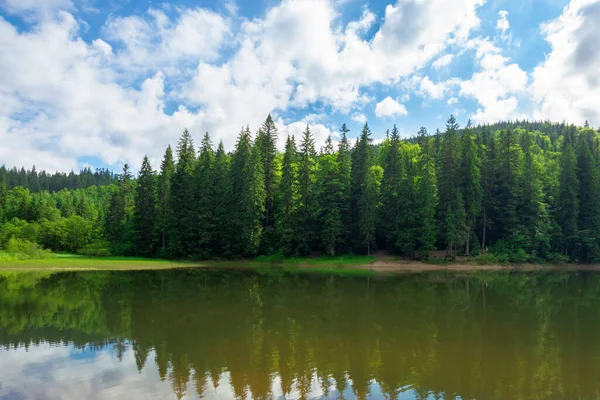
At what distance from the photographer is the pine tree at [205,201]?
5772cm

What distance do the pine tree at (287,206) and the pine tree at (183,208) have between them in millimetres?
13369

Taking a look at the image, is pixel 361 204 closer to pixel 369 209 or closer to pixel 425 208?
pixel 369 209

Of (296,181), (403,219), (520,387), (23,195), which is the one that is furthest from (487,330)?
(23,195)

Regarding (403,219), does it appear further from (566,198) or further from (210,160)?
(210,160)

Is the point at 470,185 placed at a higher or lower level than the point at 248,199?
higher

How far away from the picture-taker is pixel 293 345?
14.1m

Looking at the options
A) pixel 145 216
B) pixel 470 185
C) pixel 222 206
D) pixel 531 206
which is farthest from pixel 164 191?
pixel 531 206

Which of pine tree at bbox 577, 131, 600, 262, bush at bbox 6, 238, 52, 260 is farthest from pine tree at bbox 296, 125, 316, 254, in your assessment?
pine tree at bbox 577, 131, 600, 262

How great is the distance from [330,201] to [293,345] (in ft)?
145

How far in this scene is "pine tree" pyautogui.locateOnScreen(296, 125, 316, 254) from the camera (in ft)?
184

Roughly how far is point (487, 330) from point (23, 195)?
363 ft

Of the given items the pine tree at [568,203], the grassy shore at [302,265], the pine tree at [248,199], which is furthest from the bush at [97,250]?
the pine tree at [568,203]

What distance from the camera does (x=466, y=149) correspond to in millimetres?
57156

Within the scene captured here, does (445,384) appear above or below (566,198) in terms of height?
below
